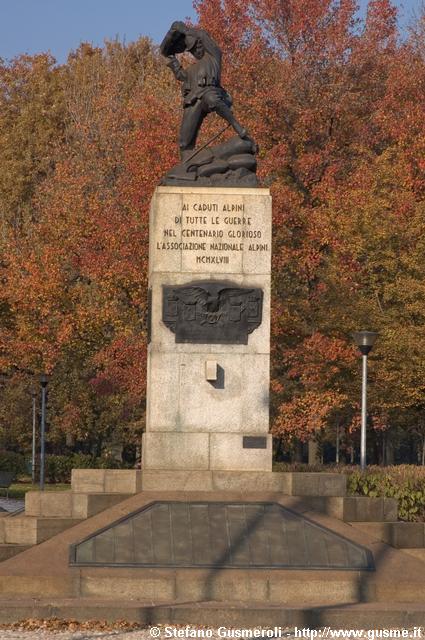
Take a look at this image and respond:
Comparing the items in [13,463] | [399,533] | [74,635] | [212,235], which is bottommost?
→ [74,635]

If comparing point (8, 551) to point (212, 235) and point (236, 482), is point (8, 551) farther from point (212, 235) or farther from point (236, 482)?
point (212, 235)

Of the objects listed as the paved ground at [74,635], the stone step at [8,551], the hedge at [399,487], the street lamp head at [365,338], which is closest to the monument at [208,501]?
the stone step at [8,551]

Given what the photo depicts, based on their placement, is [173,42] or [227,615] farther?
[173,42]

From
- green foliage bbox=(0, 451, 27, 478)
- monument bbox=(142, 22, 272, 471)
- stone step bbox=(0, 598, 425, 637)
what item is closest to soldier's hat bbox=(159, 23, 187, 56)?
monument bbox=(142, 22, 272, 471)

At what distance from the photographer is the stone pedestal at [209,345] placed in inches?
769

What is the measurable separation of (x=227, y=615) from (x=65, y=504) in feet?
13.0

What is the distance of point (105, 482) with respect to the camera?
18.9m

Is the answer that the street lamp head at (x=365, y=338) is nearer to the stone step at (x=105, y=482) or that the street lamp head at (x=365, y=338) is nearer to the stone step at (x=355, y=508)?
the stone step at (x=355, y=508)

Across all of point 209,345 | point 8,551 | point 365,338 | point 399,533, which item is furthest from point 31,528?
point 365,338

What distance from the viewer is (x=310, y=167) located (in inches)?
1543

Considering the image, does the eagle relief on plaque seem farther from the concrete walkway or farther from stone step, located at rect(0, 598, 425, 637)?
the concrete walkway

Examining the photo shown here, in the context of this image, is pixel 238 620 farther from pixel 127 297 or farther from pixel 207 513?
pixel 127 297

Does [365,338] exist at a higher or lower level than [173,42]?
lower

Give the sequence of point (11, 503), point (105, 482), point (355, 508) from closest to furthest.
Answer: point (355, 508)
point (105, 482)
point (11, 503)
